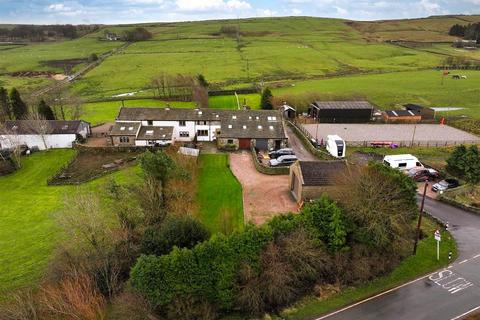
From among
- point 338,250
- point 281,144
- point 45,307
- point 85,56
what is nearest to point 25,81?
point 85,56

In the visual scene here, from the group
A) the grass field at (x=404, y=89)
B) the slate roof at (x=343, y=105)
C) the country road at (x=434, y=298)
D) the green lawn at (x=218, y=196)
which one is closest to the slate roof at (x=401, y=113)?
the slate roof at (x=343, y=105)

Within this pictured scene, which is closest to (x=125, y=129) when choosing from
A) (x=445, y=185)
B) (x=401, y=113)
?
(x=445, y=185)

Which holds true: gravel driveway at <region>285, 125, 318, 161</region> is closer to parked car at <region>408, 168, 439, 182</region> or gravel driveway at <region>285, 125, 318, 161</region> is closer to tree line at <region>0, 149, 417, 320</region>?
parked car at <region>408, 168, 439, 182</region>

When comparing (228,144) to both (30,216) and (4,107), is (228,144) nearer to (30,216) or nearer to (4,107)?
(30,216)

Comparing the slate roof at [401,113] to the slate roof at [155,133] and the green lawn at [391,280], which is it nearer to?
the green lawn at [391,280]

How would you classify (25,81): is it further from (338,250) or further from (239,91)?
(338,250)

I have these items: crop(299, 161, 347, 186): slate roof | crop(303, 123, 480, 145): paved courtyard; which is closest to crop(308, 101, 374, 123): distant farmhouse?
crop(303, 123, 480, 145): paved courtyard
